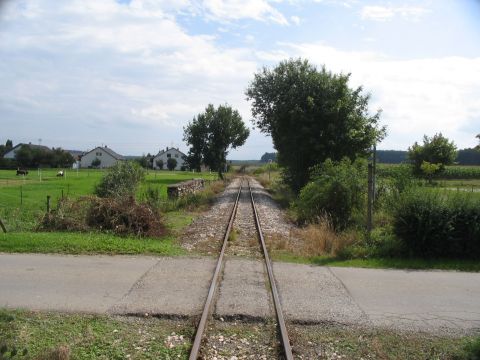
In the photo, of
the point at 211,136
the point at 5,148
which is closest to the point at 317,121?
the point at 211,136

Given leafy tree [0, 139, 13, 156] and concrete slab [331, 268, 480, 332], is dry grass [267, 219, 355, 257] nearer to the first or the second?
concrete slab [331, 268, 480, 332]

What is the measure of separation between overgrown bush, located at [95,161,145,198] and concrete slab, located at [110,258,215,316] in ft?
31.2

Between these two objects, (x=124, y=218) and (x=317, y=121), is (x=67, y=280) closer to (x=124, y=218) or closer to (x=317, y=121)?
(x=124, y=218)

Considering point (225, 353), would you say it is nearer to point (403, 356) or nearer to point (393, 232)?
point (403, 356)

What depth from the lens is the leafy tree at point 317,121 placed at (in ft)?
98.9

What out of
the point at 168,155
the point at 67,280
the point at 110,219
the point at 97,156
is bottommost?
the point at 67,280

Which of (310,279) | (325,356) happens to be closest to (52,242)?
(310,279)

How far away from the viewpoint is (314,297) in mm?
7684

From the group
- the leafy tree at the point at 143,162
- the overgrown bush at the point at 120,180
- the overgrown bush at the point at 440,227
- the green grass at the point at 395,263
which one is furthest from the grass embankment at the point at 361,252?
the leafy tree at the point at 143,162

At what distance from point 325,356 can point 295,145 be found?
26.6 m

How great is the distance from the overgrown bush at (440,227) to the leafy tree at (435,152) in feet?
141

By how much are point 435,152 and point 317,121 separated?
90.4ft

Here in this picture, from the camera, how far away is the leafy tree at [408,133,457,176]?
172 feet

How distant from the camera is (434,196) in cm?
1111
